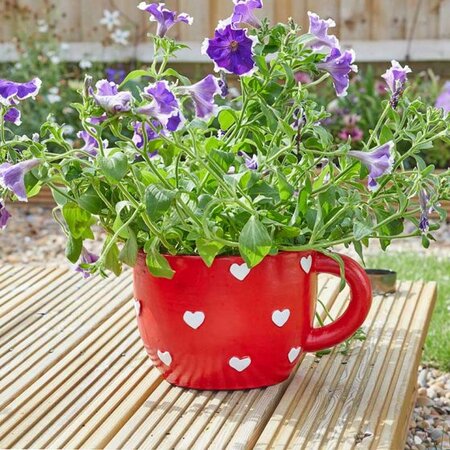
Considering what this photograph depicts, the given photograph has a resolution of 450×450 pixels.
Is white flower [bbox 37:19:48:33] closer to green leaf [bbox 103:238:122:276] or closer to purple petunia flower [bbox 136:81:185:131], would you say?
green leaf [bbox 103:238:122:276]

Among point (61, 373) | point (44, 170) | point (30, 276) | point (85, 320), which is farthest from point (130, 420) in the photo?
point (30, 276)

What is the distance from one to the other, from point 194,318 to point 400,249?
2.84m

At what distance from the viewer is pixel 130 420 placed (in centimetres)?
146

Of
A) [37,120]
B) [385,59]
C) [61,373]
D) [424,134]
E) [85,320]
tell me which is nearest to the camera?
[424,134]

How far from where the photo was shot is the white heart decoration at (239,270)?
58.1 inches

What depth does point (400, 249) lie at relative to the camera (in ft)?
13.9

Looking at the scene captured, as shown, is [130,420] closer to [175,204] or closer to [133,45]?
[175,204]

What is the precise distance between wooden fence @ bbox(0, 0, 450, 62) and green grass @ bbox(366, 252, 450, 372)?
222 cm

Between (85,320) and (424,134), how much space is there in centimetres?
78

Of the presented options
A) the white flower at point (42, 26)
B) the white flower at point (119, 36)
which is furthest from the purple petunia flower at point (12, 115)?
the white flower at point (119, 36)

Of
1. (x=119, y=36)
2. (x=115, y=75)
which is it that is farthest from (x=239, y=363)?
(x=119, y=36)

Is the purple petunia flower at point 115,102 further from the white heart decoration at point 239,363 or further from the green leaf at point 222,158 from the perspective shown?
the white heart decoration at point 239,363

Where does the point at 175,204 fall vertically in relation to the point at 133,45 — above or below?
above

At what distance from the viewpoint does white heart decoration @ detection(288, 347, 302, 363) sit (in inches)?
61.4
